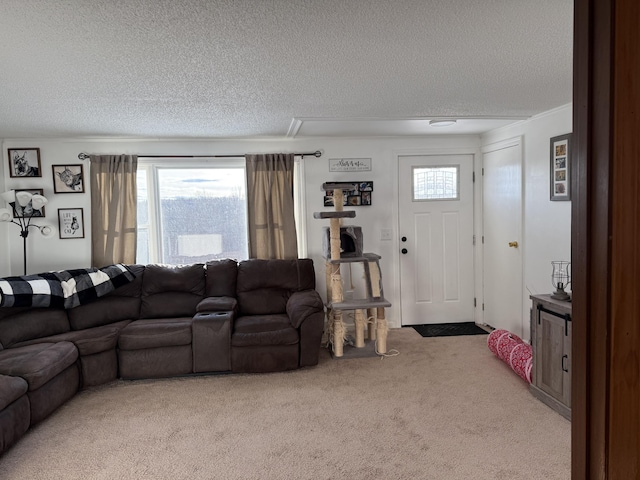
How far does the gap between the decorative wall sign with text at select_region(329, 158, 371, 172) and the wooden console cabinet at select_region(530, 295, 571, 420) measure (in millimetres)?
2317

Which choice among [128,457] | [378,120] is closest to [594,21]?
[128,457]

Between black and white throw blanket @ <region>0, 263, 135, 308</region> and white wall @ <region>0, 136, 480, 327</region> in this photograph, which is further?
white wall @ <region>0, 136, 480, 327</region>

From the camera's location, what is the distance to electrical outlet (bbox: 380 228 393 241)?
481 centimetres

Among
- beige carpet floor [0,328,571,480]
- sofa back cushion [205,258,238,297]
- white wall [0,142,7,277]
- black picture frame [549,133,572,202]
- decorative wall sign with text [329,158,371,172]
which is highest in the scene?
decorative wall sign with text [329,158,371,172]

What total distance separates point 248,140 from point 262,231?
1.00 meters

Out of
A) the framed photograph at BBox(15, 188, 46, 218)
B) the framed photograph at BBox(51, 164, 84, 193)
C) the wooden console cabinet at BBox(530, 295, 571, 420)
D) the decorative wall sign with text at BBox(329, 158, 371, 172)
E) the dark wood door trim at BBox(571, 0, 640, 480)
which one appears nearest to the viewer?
the dark wood door trim at BBox(571, 0, 640, 480)

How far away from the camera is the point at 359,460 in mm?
2332

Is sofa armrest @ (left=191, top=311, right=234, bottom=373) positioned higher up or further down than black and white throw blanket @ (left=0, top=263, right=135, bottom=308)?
further down

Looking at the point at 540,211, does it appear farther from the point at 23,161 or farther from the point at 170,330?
the point at 23,161

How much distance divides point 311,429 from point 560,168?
107 inches

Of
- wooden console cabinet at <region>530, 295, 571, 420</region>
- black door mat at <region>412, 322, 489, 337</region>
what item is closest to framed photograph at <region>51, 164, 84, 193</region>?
black door mat at <region>412, 322, 489, 337</region>

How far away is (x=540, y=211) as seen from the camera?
3762 millimetres

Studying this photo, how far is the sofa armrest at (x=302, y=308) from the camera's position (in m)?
3.62

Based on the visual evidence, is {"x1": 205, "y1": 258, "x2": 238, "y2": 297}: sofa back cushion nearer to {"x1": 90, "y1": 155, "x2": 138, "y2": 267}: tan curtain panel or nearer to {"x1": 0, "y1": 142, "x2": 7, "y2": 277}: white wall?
{"x1": 90, "y1": 155, "x2": 138, "y2": 267}: tan curtain panel
